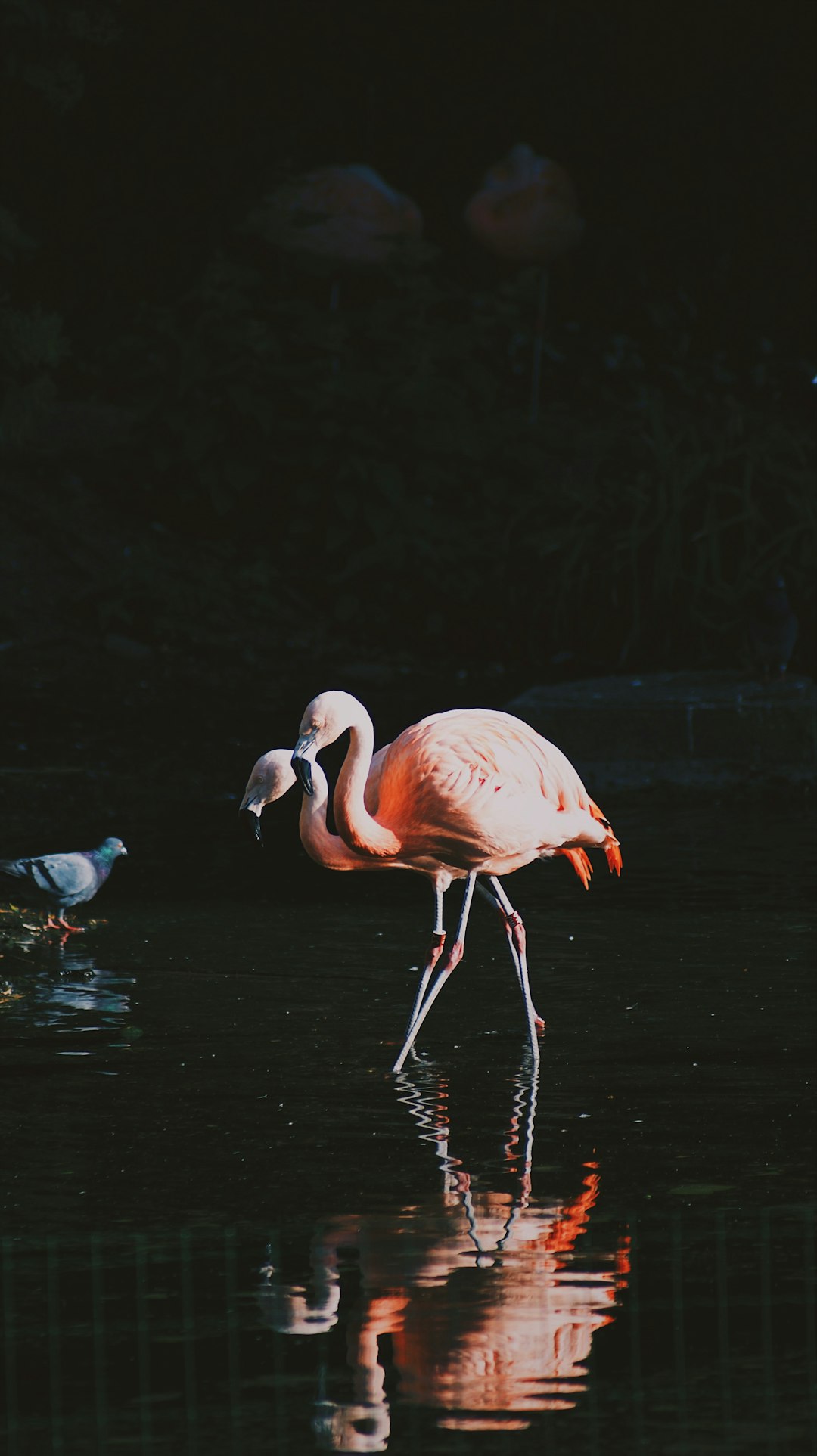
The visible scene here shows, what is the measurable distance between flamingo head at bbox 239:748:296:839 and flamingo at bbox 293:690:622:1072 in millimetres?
69

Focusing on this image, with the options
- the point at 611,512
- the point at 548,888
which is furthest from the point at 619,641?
the point at 548,888

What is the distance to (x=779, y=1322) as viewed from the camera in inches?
155

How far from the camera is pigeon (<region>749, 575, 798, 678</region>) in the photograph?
11.0 metres

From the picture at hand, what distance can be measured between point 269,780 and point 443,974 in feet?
2.48

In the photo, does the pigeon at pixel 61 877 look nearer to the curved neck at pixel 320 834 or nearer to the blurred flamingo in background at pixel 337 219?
the curved neck at pixel 320 834

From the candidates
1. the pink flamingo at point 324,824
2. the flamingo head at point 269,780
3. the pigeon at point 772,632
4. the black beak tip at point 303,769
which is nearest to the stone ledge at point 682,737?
the pigeon at point 772,632

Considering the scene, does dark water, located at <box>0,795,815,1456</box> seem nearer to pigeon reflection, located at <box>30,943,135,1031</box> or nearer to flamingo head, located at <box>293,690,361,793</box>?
pigeon reflection, located at <box>30,943,135,1031</box>

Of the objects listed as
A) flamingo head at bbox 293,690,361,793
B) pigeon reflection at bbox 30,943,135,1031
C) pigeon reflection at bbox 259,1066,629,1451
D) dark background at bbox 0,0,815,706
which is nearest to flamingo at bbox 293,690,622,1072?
flamingo head at bbox 293,690,361,793

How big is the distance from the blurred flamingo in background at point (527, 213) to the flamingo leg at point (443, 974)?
465 inches

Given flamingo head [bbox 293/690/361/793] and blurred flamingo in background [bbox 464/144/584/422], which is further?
blurred flamingo in background [bbox 464/144/584/422]

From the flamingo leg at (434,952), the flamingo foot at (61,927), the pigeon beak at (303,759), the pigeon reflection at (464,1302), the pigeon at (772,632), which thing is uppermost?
the pigeon beak at (303,759)

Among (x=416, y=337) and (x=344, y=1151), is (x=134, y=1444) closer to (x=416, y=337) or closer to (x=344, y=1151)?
(x=344, y=1151)

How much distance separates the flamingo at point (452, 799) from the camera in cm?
601

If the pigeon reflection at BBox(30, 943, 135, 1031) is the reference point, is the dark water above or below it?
above
